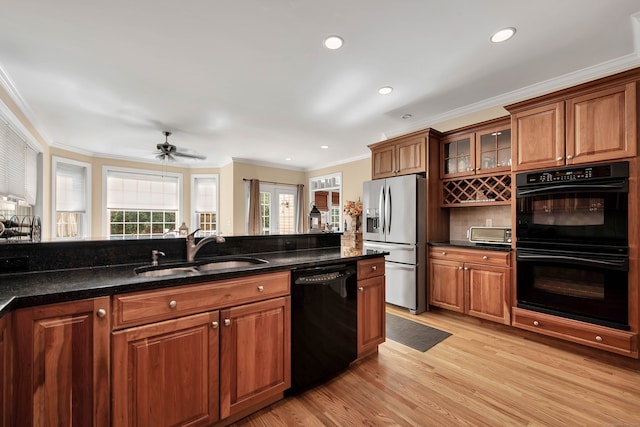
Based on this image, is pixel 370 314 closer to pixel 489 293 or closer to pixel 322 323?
pixel 322 323

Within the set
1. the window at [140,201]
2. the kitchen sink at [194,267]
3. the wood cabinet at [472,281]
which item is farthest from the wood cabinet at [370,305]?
the window at [140,201]

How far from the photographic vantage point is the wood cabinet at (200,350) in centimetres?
131

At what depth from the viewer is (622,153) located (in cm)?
230

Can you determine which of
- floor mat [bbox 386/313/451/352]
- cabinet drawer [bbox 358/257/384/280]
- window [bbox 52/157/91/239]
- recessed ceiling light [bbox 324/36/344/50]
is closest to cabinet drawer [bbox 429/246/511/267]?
floor mat [bbox 386/313/451/352]

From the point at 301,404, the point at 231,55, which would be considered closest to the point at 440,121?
the point at 231,55

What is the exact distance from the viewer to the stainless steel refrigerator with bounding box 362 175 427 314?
141 inches

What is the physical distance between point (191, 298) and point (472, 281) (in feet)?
9.88

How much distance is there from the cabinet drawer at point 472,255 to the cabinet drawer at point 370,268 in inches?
53.9

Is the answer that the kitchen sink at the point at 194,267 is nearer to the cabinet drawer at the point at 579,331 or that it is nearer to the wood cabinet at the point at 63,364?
the wood cabinet at the point at 63,364

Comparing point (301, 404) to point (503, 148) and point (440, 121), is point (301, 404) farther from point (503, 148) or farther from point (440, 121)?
point (440, 121)

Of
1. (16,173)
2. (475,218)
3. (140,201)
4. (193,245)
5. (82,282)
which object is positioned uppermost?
(16,173)

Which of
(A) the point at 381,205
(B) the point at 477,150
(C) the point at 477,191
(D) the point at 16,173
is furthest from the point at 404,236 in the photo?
(D) the point at 16,173

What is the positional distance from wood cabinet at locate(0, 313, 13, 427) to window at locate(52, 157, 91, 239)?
17.2ft

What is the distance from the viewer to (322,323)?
2012 mm
